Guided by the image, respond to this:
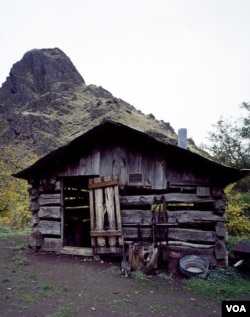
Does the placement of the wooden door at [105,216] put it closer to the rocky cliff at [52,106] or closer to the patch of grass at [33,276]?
the patch of grass at [33,276]

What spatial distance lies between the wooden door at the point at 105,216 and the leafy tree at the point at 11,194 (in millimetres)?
11076

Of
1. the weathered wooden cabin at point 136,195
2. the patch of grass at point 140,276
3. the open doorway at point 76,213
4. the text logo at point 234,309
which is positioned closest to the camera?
the text logo at point 234,309

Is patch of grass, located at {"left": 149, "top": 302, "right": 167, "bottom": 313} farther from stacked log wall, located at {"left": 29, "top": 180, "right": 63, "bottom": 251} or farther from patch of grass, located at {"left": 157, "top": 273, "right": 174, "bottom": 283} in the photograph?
stacked log wall, located at {"left": 29, "top": 180, "right": 63, "bottom": 251}

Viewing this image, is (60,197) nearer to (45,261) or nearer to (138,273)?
(45,261)

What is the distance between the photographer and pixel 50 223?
33.3ft

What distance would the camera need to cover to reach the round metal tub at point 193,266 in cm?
774

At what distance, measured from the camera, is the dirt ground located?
5398mm

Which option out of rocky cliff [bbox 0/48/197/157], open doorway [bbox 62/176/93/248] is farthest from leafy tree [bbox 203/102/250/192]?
rocky cliff [bbox 0/48/197/157]

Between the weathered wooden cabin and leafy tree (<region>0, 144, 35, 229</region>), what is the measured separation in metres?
9.68

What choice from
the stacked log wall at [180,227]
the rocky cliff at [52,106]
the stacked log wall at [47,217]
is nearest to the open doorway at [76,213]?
the stacked log wall at [47,217]

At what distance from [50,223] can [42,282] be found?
3373mm

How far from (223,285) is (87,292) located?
3121 mm

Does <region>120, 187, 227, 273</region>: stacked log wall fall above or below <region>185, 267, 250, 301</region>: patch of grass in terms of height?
above

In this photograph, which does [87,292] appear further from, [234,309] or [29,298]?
[234,309]
